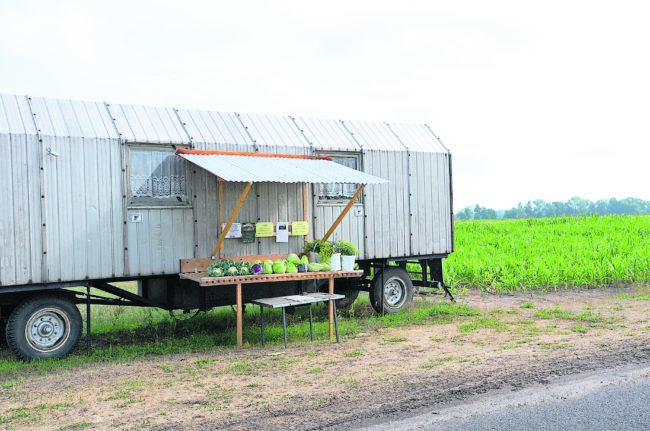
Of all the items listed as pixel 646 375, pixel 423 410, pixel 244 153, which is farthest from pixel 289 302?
pixel 646 375

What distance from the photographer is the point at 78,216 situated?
985cm

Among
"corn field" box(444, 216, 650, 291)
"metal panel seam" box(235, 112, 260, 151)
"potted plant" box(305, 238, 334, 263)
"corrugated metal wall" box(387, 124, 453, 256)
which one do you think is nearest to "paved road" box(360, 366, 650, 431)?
"potted plant" box(305, 238, 334, 263)

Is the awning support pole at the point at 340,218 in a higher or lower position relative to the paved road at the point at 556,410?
higher

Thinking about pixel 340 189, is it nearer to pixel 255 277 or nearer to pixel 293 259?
pixel 293 259

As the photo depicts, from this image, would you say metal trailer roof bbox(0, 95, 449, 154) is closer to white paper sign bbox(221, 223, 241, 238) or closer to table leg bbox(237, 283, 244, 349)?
white paper sign bbox(221, 223, 241, 238)

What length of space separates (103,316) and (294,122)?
5.50 meters

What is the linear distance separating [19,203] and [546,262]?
44.5 feet

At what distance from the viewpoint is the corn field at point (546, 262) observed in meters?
17.2

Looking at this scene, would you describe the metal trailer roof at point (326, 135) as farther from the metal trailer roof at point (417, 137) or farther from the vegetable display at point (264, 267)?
the vegetable display at point (264, 267)

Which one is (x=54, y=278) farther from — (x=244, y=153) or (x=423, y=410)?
(x=423, y=410)

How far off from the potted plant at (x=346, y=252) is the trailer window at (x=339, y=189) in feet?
3.40

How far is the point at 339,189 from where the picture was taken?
41.1 ft

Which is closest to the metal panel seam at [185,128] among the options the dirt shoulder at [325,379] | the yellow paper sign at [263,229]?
the yellow paper sign at [263,229]

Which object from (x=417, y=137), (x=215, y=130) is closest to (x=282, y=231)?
(x=215, y=130)
